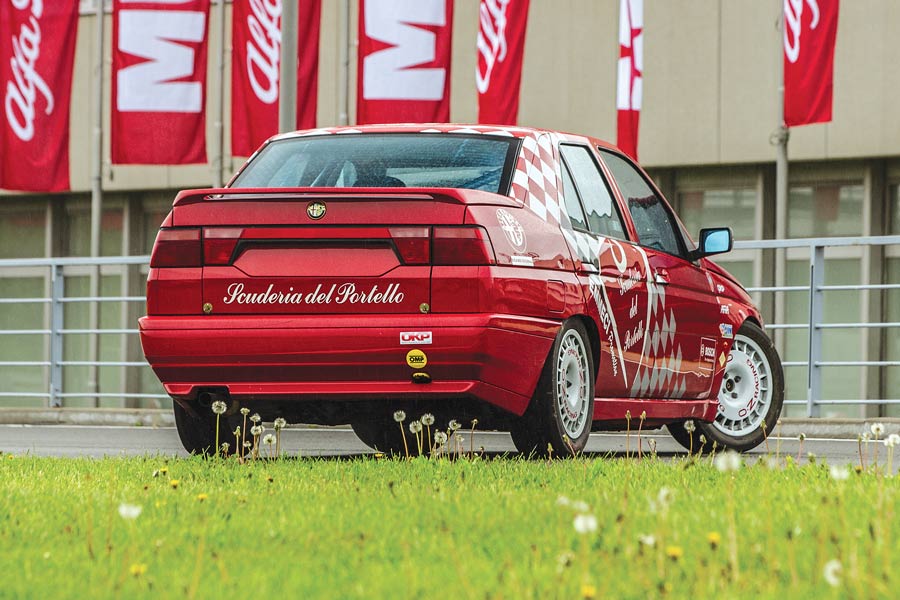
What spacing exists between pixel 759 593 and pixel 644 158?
633 inches

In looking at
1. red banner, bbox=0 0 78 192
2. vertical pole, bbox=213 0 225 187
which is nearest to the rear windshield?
red banner, bbox=0 0 78 192

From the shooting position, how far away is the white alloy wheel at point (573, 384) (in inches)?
280

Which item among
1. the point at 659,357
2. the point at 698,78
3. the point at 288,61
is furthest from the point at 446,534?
the point at 698,78

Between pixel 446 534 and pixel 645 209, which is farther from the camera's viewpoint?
pixel 645 209

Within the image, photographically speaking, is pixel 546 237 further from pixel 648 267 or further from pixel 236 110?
pixel 236 110

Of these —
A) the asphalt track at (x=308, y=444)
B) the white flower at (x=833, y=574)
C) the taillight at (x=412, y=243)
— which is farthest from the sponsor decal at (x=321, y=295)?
the white flower at (x=833, y=574)

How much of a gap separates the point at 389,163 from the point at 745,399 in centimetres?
297

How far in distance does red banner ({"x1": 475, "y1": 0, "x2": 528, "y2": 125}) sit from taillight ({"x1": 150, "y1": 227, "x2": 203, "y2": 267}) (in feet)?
35.2

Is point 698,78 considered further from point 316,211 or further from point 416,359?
point 416,359

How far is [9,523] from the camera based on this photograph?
15.8 ft

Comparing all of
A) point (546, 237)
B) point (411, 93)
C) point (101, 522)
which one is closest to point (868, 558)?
point (101, 522)

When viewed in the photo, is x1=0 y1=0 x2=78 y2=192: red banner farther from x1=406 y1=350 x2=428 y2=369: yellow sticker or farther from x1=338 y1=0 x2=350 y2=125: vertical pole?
x1=406 y1=350 x2=428 y2=369: yellow sticker

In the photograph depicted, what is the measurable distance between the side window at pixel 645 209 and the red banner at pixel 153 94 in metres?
10.5

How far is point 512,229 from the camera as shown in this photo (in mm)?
6734
